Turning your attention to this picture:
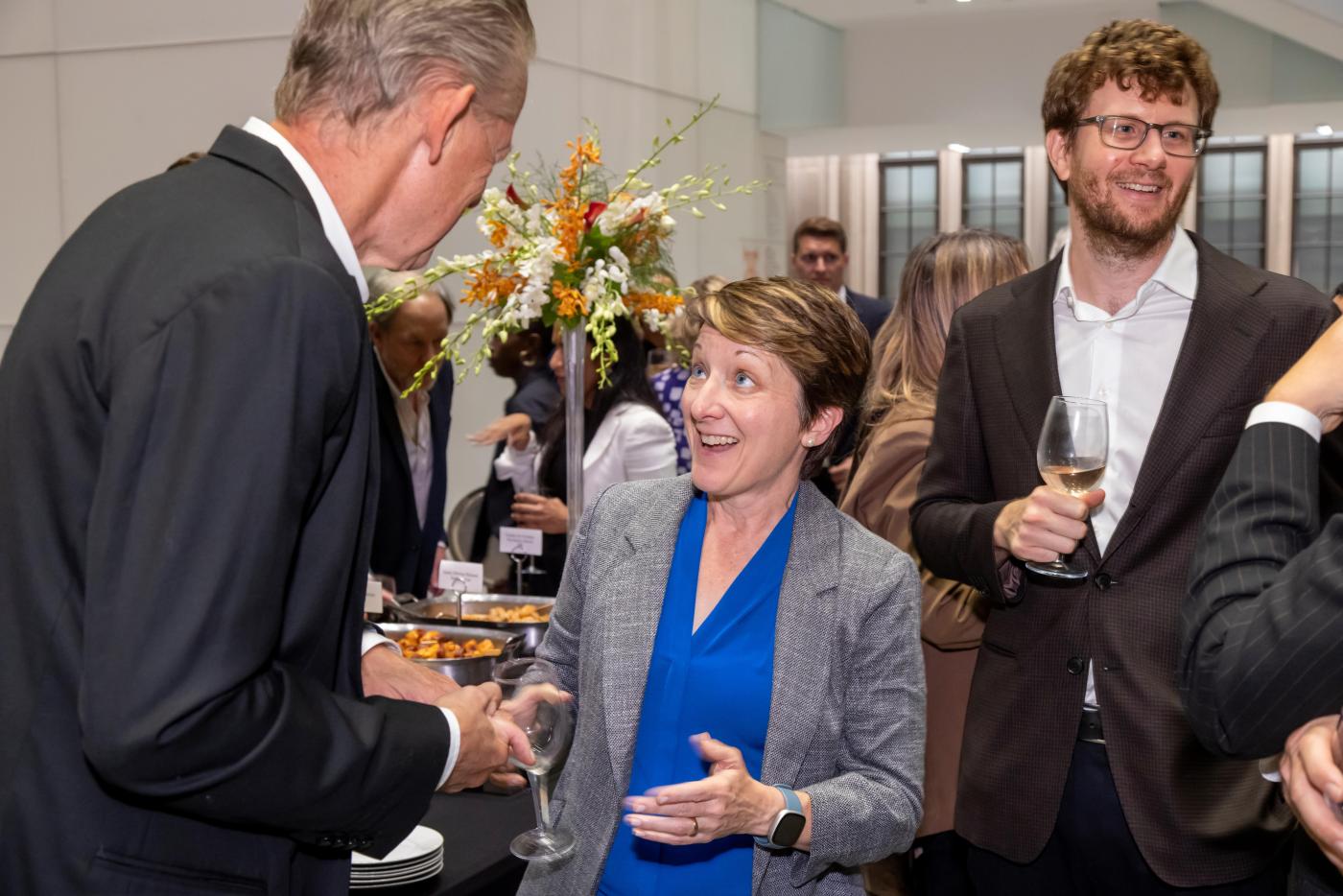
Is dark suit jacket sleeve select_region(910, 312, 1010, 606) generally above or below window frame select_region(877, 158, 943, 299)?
below

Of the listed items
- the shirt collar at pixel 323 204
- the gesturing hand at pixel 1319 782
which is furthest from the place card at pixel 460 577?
the gesturing hand at pixel 1319 782

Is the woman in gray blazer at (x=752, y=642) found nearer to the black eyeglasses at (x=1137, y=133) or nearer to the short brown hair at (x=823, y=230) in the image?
the black eyeglasses at (x=1137, y=133)

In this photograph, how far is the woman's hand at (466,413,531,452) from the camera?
416cm

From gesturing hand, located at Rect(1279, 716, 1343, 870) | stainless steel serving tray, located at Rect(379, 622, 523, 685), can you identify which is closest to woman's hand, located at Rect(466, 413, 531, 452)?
stainless steel serving tray, located at Rect(379, 622, 523, 685)

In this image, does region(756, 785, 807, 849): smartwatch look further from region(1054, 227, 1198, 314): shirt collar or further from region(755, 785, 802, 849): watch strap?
region(1054, 227, 1198, 314): shirt collar

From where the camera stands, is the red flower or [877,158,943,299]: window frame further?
[877,158,943,299]: window frame

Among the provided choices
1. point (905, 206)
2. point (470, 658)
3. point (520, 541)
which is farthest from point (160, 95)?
point (905, 206)

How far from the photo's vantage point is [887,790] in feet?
5.81

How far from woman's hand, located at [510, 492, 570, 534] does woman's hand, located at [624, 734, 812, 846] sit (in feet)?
Result: 7.79

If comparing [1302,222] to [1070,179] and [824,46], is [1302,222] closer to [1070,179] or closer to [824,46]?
[824,46]

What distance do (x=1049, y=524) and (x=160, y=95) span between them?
5.43 metres

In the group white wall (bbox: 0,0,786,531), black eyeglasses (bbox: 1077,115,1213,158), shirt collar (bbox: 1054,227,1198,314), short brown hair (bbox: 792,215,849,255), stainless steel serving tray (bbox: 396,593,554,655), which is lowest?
stainless steel serving tray (bbox: 396,593,554,655)

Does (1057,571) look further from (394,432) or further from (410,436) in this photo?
(410,436)

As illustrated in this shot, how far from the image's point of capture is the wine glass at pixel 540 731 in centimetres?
157
